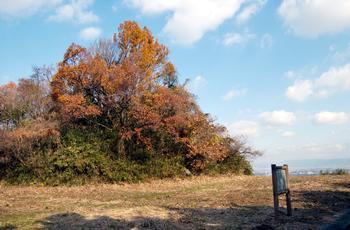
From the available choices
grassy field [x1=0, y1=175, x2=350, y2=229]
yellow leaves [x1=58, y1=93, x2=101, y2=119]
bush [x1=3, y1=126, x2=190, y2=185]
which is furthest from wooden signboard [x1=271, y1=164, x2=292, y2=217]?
yellow leaves [x1=58, y1=93, x2=101, y2=119]

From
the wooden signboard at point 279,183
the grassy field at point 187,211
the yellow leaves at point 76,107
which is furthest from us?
the yellow leaves at point 76,107

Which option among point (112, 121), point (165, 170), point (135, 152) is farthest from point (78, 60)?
point (165, 170)

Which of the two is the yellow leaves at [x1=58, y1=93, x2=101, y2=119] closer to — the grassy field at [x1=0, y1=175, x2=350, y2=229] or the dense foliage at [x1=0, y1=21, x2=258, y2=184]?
the dense foliage at [x1=0, y1=21, x2=258, y2=184]

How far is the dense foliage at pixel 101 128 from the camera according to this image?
18.1m

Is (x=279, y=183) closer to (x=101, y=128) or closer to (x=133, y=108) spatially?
(x=133, y=108)

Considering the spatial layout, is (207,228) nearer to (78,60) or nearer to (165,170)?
(165,170)

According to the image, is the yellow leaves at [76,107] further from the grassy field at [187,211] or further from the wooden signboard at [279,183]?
the wooden signboard at [279,183]

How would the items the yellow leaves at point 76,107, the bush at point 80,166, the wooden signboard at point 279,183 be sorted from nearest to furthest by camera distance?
1. the wooden signboard at point 279,183
2. the bush at point 80,166
3. the yellow leaves at point 76,107

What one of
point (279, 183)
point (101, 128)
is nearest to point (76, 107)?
point (101, 128)

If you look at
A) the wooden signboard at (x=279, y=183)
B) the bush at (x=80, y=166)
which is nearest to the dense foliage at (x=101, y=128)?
the bush at (x=80, y=166)

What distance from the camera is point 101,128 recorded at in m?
20.9

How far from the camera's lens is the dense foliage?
18109 millimetres

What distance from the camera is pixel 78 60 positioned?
68.0ft

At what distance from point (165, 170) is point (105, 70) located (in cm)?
581
